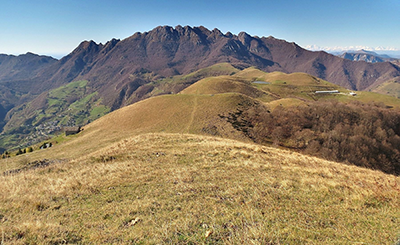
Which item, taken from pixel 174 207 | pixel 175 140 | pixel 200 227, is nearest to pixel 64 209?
pixel 174 207

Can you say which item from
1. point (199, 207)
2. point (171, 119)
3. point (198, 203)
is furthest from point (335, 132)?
point (199, 207)

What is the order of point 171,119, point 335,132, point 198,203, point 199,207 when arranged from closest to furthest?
point 199,207 → point 198,203 → point 335,132 → point 171,119

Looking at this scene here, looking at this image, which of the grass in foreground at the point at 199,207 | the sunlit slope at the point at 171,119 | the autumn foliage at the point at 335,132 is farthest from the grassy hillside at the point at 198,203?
the autumn foliage at the point at 335,132

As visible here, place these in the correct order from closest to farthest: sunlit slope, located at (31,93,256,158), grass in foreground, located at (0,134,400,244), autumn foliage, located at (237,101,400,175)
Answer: grass in foreground, located at (0,134,400,244), autumn foliage, located at (237,101,400,175), sunlit slope, located at (31,93,256,158)

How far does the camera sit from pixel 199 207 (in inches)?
309

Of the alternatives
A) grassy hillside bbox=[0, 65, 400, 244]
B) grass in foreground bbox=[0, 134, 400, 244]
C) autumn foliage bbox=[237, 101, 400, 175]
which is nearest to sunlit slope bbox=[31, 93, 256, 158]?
autumn foliage bbox=[237, 101, 400, 175]

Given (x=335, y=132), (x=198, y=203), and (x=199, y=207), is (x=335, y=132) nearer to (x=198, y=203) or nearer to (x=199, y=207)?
(x=198, y=203)

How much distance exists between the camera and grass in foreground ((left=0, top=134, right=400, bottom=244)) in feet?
19.0

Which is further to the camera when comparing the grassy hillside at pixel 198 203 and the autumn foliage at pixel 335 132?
the autumn foliage at pixel 335 132

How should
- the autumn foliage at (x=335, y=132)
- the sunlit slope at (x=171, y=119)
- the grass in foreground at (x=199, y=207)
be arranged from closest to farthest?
1. the grass in foreground at (x=199, y=207)
2. the autumn foliage at (x=335, y=132)
3. the sunlit slope at (x=171, y=119)

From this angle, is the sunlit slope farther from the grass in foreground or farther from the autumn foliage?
the grass in foreground

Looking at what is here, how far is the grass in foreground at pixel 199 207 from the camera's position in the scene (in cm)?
580

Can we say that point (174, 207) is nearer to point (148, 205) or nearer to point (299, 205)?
point (148, 205)

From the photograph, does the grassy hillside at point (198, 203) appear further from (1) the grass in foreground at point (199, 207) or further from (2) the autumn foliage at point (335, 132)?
(2) the autumn foliage at point (335, 132)
